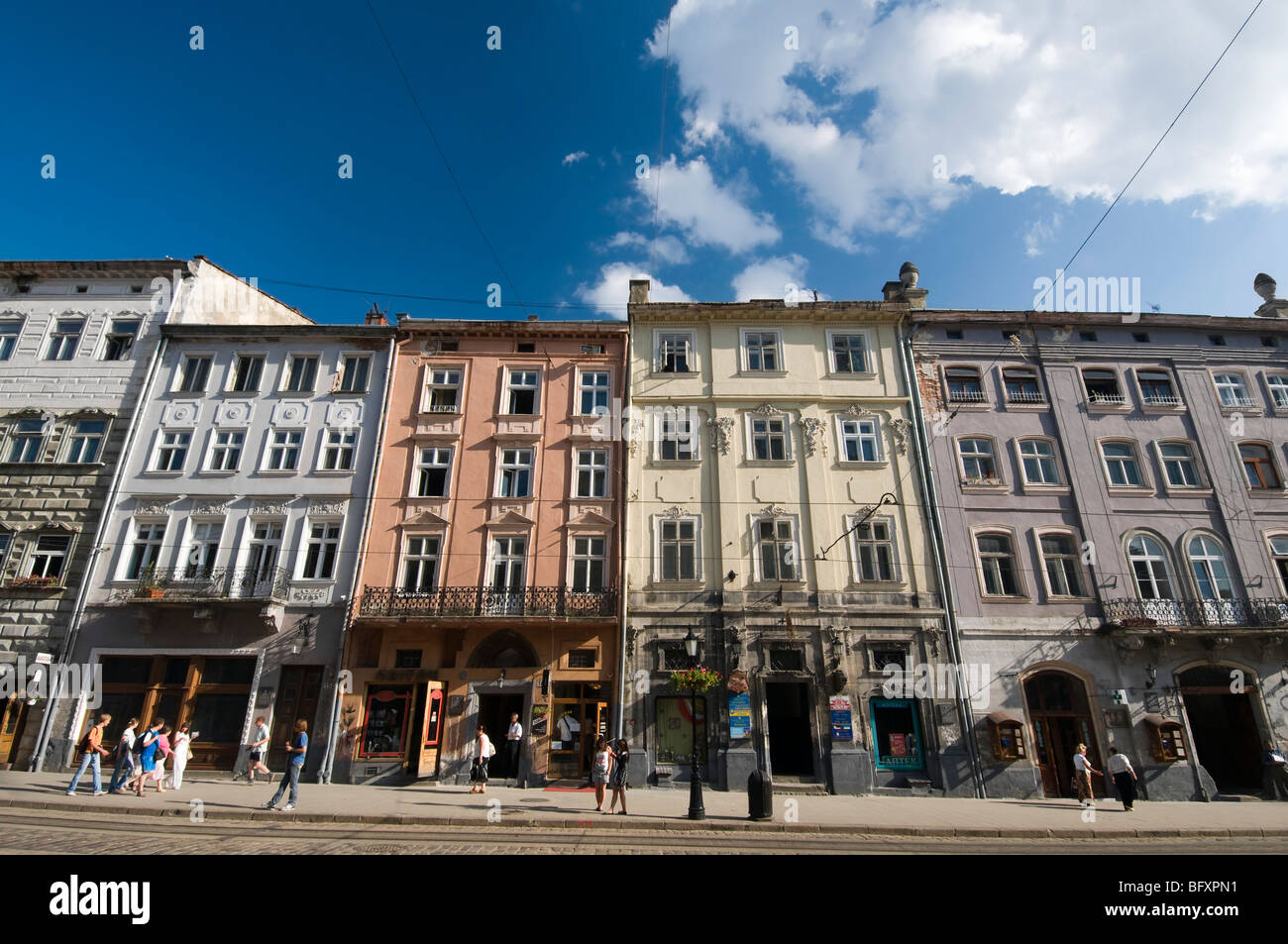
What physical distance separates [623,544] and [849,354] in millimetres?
11602

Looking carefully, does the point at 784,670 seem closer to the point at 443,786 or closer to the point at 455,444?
the point at 443,786

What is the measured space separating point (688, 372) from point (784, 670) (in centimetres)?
1141

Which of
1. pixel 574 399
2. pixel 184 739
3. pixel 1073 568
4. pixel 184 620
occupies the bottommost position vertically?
pixel 184 739

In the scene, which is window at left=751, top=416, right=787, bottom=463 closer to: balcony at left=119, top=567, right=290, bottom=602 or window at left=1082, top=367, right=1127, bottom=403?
window at left=1082, top=367, right=1127, bottom=403

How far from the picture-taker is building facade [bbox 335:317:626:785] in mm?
20281

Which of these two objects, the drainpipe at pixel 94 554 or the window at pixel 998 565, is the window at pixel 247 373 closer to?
the drainpipe at pixel 94 554

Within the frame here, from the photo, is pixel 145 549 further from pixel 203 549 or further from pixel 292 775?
pixel 292 775

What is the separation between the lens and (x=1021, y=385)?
24516mm

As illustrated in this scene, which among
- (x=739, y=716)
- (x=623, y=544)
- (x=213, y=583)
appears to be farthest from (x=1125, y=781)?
(x=213, y=583)

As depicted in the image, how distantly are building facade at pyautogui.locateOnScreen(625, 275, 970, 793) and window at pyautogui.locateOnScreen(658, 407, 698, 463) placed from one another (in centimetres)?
6

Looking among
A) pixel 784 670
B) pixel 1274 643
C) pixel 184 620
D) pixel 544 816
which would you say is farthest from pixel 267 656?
pixel 1274 643

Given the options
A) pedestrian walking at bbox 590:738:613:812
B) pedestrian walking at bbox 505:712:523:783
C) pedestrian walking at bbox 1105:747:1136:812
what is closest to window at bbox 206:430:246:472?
pedestrian walking at bbox 505:712:523:783

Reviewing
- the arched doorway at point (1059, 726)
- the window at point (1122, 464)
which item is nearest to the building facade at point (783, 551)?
the arched doorway at point (1059, 726)

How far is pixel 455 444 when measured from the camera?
24016 millimetres
